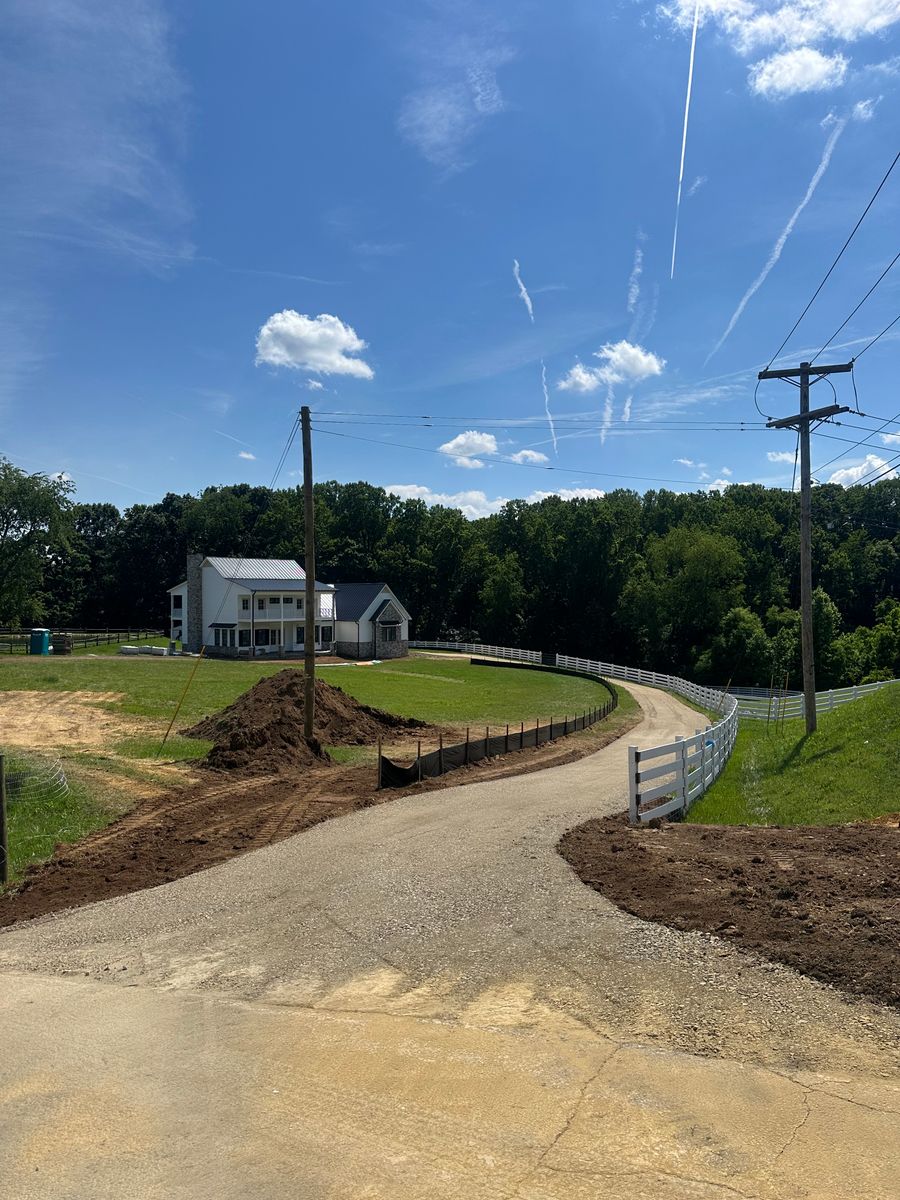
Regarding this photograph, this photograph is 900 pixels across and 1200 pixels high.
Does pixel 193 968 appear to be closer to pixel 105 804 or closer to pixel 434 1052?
pixel 434 1052

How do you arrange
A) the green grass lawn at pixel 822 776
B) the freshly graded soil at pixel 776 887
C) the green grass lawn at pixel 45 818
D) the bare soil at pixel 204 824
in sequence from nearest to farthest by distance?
1. the freshly graded soil at pixel 776 887
2. the bare soil at pixel 204 824
3. the green grass lawn at pixel 45 818
4. the green grass lawn at pixel 822 776

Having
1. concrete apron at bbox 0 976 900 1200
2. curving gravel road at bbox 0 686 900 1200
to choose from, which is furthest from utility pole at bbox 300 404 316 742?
concrete apron at bbox 0 976 900 1200

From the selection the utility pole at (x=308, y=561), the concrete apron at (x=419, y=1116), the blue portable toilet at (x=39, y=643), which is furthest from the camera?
the blue portable toilet at (x=39, y=643)

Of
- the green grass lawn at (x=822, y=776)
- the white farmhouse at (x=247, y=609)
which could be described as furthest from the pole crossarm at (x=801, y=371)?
the white farmhouse at (x=247, y=609)

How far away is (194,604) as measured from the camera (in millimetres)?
65062

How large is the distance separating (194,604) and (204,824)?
53.6 metres

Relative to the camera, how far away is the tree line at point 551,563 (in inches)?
2670

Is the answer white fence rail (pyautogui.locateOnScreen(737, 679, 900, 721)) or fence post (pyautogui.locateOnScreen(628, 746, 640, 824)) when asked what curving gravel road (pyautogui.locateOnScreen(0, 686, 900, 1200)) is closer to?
fence post (pyautogui.locateOnScreen(628, 746, 640, 824))

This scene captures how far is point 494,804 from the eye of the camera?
1484cm

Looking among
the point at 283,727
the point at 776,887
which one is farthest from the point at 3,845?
the point at 283,727

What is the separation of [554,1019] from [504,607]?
8149cm

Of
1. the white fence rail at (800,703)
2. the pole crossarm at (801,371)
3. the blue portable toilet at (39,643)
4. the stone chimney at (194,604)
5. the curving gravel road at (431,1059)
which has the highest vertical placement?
the pole crossarm at (801,371)

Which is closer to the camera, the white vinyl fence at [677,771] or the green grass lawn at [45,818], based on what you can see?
the green grass lawn at [45,818]

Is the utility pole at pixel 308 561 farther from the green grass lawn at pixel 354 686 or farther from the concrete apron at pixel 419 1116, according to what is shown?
the concrete apron at pixel 419 1116
